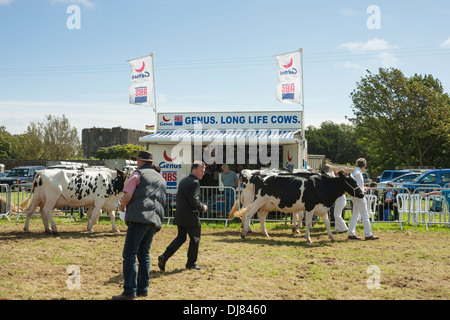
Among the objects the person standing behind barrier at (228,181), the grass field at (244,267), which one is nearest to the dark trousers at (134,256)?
the grass field at (244,267)

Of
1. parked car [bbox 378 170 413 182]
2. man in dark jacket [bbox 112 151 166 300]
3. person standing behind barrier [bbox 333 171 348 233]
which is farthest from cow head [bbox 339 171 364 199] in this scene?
parked car [bbox 378 170 413 182]

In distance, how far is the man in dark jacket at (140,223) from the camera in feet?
18.5

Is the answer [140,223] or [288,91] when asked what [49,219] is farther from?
[288,91]

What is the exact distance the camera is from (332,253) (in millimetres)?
9125

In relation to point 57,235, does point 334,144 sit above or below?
above

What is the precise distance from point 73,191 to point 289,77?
8521mm

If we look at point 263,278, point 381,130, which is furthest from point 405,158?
point 263,278

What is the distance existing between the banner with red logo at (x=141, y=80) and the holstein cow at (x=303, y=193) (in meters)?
7.62

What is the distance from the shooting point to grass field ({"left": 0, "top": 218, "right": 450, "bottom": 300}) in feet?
19.9

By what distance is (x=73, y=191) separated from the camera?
11.4 meters

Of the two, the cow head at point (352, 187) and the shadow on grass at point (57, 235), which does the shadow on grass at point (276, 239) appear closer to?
the cow head at point (352, 187)

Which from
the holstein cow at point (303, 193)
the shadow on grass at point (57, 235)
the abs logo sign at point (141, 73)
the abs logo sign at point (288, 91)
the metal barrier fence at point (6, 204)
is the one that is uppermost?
the abs logo sign at point (141, 73)

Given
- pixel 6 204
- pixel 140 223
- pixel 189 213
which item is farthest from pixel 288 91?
pixel 140 223
